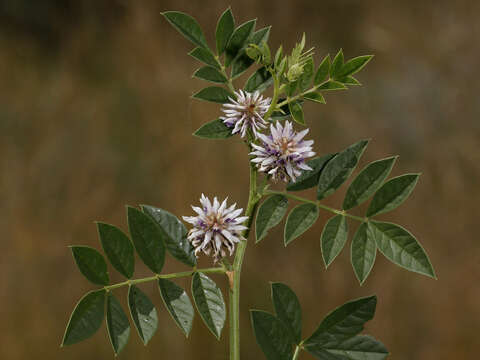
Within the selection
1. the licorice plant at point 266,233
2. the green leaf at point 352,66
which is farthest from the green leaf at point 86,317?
the green leaf at point 352,66

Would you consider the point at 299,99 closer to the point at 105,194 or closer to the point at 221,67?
the point at 221,67

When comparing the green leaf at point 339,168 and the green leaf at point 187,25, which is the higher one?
the green leaf at point 187,25

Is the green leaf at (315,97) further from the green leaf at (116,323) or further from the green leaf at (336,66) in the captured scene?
the green leaf at (116,323)

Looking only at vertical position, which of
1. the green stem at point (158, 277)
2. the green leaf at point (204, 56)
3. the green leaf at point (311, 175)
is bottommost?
the green stem at point (158, 277)

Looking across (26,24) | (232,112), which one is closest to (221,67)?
(232,112)

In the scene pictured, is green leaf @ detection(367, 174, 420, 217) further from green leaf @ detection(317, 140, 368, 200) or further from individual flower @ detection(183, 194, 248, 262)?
individual flower @ detection(183, 194, 248, 262)

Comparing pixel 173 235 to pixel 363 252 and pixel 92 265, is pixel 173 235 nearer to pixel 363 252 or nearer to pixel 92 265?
pixel 92 265

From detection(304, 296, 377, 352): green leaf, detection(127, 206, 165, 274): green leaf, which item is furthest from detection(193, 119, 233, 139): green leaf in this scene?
detection(304, 296, 377, 352): green leaf
